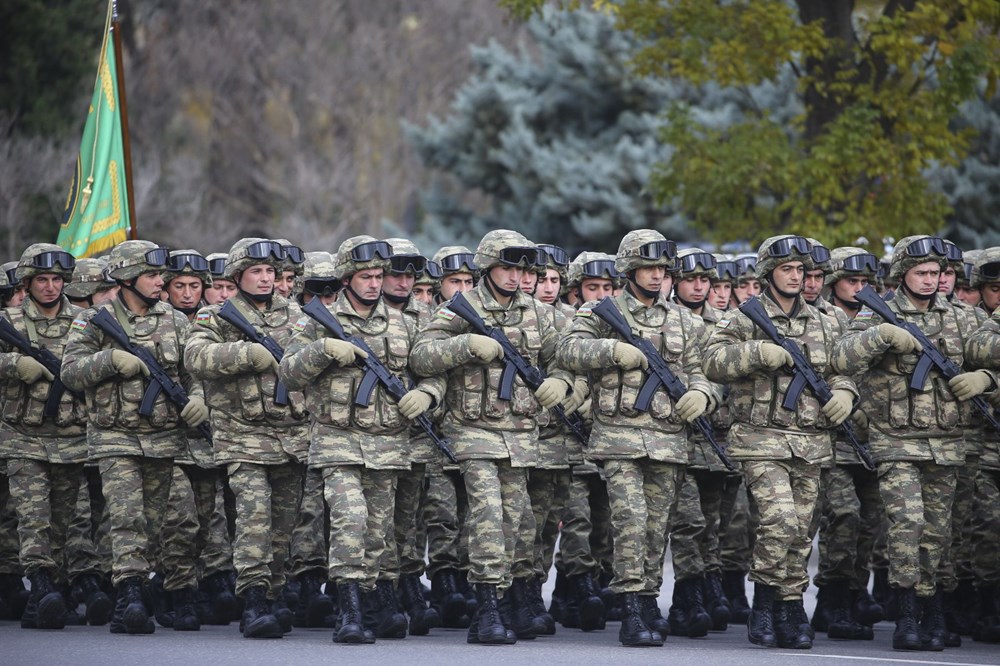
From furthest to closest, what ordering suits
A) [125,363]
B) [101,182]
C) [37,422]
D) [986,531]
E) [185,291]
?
1. [101,182]
2. [185,291]
3. [37,422]
4. [986,531]
5. [125,363]

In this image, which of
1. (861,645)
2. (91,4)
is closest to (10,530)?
(861,645)

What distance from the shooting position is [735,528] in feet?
41.2

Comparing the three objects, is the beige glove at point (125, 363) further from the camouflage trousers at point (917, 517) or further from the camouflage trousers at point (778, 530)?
the camouflage trousers at point (917, 517)

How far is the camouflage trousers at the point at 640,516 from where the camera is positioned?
10.7 m

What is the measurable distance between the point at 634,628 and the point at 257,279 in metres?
3.45

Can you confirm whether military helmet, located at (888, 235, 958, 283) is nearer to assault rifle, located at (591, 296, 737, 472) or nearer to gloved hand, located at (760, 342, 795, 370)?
gloved hand, located at (760, 342, 795, 370)

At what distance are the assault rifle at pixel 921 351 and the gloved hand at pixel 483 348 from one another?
93.9 inches

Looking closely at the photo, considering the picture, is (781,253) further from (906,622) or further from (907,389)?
(906,622)

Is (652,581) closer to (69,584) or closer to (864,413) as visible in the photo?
(864,413)

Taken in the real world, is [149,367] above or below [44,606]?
above

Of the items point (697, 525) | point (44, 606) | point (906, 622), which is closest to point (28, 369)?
point (44, 606)

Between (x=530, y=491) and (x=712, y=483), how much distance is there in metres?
1.51

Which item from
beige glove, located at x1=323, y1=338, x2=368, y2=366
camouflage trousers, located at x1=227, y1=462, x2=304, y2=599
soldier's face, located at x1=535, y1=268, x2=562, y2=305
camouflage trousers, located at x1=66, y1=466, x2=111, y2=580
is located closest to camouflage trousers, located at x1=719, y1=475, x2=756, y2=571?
soldier's face, located at x1=535, y1=268, x2=562, y2=305

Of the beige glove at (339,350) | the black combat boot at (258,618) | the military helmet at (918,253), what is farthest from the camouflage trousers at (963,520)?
the black combat boot at (258,618)
